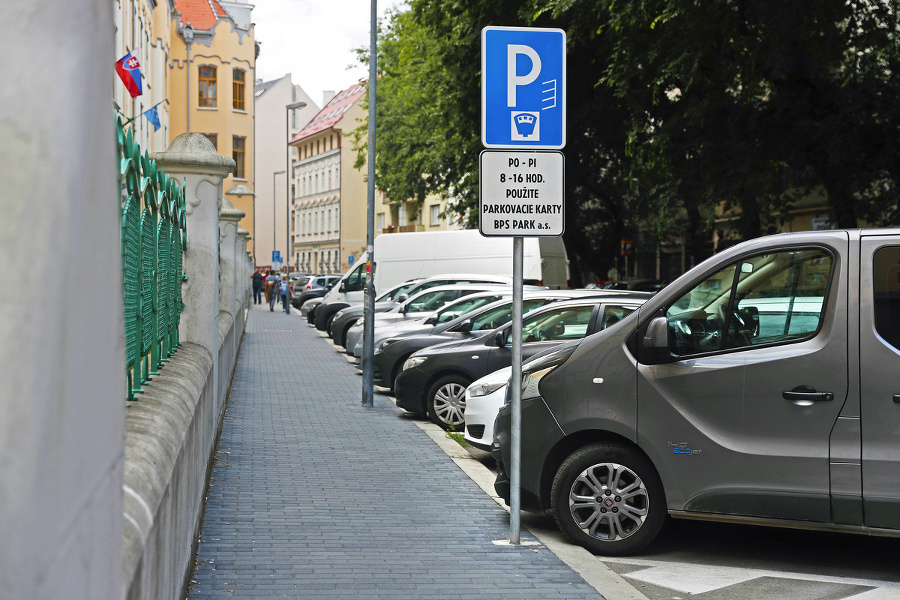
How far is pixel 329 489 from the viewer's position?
27.3 ft

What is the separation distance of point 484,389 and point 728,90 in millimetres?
11684

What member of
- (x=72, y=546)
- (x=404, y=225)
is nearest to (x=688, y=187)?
(x=72, y=546)

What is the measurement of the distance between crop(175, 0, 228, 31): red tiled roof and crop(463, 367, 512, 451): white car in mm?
49242

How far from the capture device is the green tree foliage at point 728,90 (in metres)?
17.1

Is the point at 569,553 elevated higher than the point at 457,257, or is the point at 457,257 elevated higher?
the point at 457,257

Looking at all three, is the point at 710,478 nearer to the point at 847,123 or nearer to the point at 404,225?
the point at 847,123

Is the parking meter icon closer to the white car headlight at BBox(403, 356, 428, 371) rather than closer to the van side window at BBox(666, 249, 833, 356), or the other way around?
the van side window at BBox(666, 249, 833, 356)

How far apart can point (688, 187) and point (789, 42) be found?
4.48 m

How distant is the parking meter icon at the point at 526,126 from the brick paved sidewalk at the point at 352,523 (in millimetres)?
2523

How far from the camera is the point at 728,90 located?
19.5m

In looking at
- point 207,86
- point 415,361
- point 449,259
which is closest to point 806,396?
point 415,361

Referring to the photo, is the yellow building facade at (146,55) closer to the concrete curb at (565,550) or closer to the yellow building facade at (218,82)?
the yellow building facade at (218,82)

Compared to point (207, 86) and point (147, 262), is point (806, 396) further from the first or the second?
point (207, 86)

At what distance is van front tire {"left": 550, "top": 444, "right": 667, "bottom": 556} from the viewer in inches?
256
